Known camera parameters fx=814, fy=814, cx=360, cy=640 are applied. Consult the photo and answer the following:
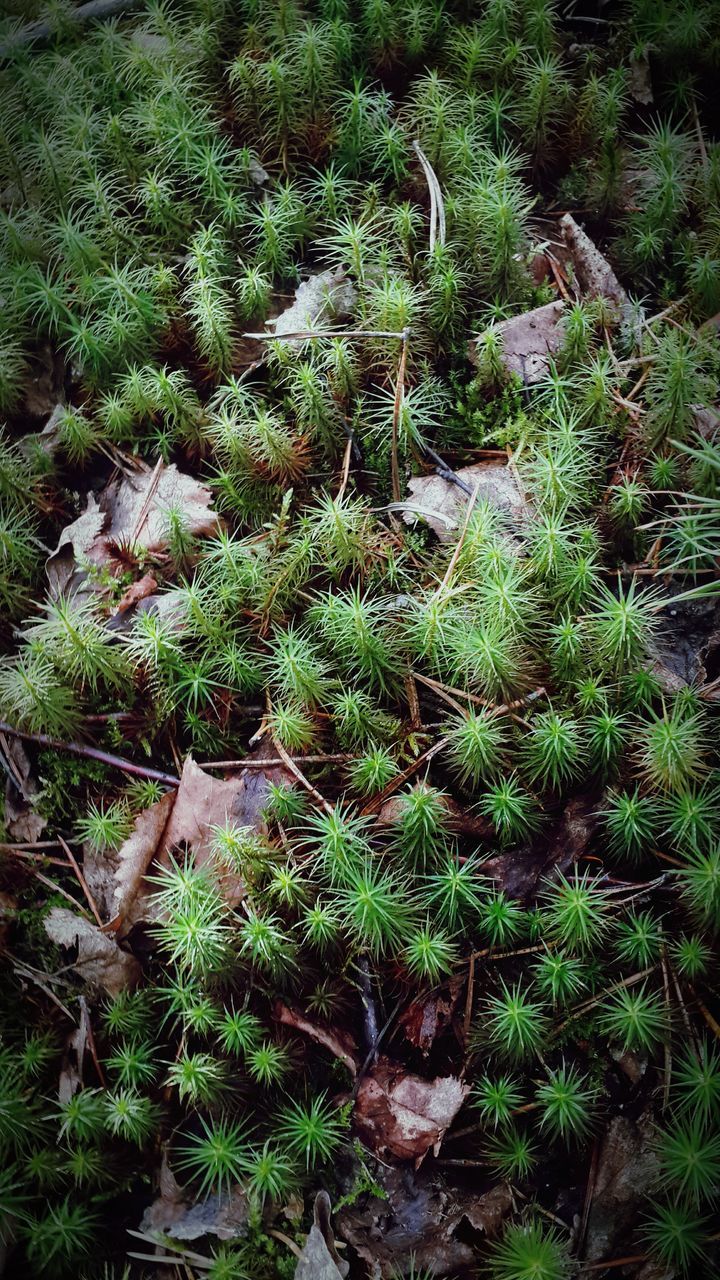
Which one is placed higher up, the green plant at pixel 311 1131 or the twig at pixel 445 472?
the twig at pixel 445 472

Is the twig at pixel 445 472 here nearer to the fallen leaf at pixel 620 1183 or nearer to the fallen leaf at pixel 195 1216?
the fallen leaf at pixel 620 1183

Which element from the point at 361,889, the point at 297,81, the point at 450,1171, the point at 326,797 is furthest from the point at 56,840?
the point at 297,81

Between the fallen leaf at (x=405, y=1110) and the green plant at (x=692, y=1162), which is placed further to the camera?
the fallen leaf at (x=405, y=1110)

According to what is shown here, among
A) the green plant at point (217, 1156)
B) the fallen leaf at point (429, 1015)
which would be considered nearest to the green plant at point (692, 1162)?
the fallen leaf at point (429, 1015)

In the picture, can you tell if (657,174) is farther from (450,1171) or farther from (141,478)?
(450,1171)

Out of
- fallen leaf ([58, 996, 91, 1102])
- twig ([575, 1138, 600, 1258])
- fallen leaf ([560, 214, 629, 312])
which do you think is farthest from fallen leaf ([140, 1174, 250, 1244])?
fallen leaf ([560, 214, 629, 312])

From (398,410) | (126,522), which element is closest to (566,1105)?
(398,410)

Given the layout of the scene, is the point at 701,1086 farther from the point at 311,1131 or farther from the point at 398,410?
the point at 398,410
